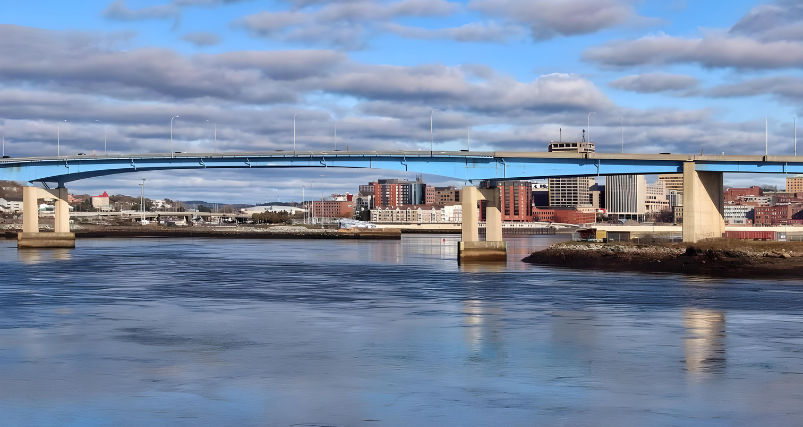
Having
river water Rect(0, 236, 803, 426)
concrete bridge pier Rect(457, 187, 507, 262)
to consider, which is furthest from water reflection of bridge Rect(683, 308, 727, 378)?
concrete bridge pier Rect(457, 187, 507, 262)

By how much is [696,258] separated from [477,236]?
22.3 meters

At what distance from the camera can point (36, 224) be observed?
110062mm

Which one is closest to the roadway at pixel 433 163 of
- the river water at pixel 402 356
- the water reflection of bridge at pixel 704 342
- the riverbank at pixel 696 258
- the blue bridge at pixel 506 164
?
the blue bridge at pixel 506 164

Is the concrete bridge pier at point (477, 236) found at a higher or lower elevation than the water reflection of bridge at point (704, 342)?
higher

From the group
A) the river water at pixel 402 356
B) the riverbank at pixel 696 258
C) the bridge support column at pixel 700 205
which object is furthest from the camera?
the bridge support column at pixel 700 205

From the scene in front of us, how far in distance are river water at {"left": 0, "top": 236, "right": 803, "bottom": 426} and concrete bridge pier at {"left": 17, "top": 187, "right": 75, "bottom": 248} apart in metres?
64.7

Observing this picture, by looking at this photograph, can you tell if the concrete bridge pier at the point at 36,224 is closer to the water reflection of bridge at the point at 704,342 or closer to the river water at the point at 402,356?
the river water at the point at 402,356

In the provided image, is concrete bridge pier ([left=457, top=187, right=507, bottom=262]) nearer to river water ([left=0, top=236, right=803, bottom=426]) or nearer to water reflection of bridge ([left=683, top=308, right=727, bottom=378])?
river water ([left=0, top=236, right=803, bottom=426])

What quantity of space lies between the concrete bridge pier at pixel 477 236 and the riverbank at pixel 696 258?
3619mm

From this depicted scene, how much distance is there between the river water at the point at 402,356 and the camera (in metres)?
16.5

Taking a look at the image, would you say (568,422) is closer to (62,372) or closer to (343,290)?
(62,372)

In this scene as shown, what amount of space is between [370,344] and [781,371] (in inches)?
464

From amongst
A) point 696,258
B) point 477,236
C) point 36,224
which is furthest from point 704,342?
point 36,224

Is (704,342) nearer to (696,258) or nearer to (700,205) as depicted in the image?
(696,258)
